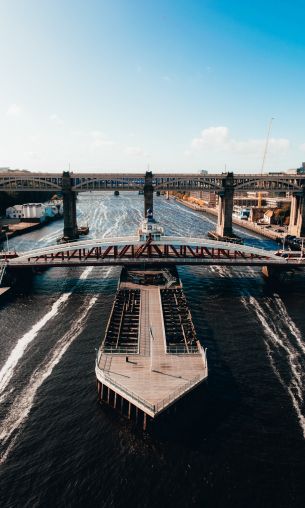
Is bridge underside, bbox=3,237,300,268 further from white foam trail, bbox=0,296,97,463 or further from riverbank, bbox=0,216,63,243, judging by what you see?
riverbank, bbox=0,216,63,243

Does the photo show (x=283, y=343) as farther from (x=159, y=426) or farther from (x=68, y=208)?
(x=68, y=208)

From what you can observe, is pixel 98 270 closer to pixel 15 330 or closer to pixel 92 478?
pixel 15 330

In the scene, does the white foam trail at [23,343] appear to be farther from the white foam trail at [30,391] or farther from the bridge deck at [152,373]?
the bridge deck at [152,373]

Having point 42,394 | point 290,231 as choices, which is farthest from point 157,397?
point 290,231

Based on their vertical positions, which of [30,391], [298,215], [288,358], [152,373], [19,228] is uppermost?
[298,215]

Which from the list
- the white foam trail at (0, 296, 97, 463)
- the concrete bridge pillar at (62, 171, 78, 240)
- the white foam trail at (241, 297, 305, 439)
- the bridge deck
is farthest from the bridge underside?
the concrete bridge pillar at (62, 171, 78, 240)

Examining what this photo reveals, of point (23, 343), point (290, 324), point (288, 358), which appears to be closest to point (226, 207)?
point (290, 324)
